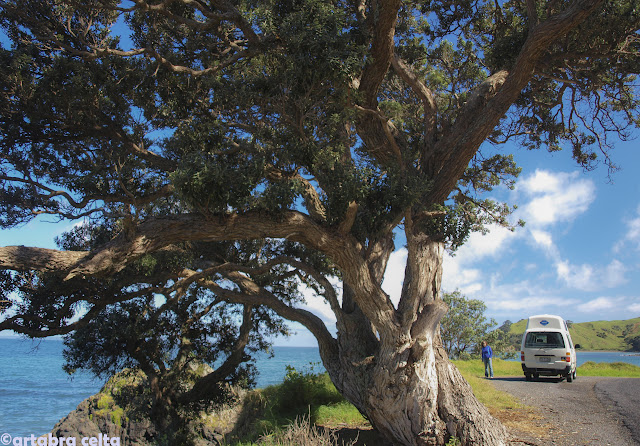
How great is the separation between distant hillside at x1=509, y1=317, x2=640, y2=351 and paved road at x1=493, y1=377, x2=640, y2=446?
11978 cm

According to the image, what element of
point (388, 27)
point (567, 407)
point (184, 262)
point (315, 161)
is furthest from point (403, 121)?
point (567, 407)

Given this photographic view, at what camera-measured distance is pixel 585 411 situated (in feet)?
31.5

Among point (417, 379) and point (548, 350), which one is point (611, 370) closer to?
point (548, 350)

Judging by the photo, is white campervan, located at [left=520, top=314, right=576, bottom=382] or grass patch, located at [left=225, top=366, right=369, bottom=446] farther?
white campervan, located at [left=520, top=314, right=576, bottom=382]

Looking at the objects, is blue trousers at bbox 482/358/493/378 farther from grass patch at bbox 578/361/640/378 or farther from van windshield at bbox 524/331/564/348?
grass patch at bbox 578/361/640/378

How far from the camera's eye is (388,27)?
303 inches

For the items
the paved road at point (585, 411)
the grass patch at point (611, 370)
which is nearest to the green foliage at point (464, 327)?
the grass patch at point (611, 370)

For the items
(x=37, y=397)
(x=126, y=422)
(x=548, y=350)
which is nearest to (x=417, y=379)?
A: (x=548, y=350)

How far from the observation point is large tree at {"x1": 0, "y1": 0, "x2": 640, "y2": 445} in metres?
6.69

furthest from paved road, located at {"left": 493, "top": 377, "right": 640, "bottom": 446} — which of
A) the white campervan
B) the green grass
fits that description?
the white campervan

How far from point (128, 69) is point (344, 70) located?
4.05m

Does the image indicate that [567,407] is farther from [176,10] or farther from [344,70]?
[176,10]

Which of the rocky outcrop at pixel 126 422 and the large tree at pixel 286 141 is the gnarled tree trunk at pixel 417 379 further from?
the rocky outcrop at pixel 126 422

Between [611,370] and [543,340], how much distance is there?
827 cm
